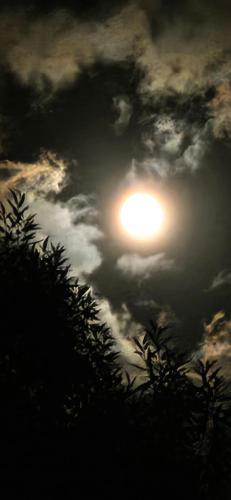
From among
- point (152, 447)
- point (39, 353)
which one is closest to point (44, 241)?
point (39, 353)

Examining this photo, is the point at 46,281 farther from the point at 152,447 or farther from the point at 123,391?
the point at 152,447

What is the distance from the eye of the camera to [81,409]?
852 centimetres

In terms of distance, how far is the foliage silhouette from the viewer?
748 centimetres

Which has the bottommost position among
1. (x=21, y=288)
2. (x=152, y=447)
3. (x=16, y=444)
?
(x=16, y=444)

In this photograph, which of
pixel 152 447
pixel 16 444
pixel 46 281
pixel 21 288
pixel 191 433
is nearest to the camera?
pixel 16 444

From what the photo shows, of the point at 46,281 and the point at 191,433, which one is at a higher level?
the point at 46,281

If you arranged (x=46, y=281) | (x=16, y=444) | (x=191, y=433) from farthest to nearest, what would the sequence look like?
(x=46, y=281)
(x=191, y=433)
(x=16, y=444)

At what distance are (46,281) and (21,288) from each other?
124 cm

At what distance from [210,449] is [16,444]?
4929 mm

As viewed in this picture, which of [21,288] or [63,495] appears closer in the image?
[63,495]

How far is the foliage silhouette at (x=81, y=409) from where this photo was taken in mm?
7477

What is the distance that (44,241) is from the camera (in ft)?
37.7

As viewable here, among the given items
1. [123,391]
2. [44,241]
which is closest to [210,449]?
[123,391]

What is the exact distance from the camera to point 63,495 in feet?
24.3
